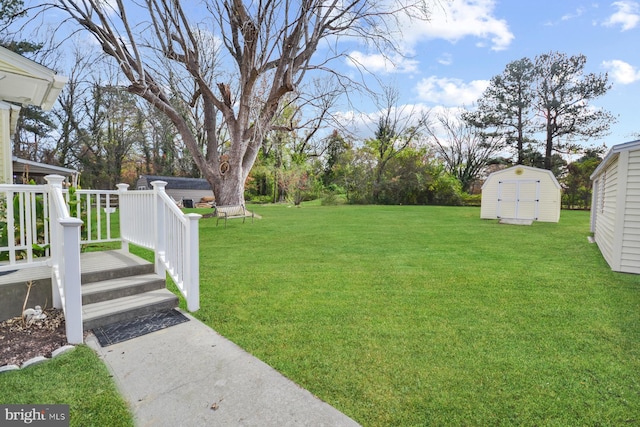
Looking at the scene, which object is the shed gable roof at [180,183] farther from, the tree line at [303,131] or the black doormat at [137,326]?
the black doormat at [137,326]

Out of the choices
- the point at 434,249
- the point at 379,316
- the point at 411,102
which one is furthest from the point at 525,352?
the point at 411,102

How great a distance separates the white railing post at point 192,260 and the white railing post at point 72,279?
2.68 ft

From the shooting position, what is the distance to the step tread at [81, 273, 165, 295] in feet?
10.0

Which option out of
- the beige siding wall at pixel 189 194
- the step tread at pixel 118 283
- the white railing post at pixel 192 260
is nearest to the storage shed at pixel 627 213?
the white railing post at pixel 192 260

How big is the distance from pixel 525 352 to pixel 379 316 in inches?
46.3

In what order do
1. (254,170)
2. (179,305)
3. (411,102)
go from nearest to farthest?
1. (179,305)
2. (411,102)
3. (254,170)

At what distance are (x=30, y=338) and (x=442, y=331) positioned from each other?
11.1ft

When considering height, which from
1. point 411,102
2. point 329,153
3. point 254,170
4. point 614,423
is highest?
point 411,102

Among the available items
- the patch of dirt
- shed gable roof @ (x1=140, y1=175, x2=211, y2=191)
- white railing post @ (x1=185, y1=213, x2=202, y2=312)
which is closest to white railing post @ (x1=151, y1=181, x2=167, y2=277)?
white railing post @ (x1=185, y1=213, x2=202, y2=312)

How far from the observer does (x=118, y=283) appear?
3266mm

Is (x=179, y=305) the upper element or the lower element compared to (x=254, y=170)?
lower

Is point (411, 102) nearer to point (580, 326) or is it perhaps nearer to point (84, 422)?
point (580, 326)

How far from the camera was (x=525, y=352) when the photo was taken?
2.41 meters

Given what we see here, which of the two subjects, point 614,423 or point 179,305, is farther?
point 179,305
